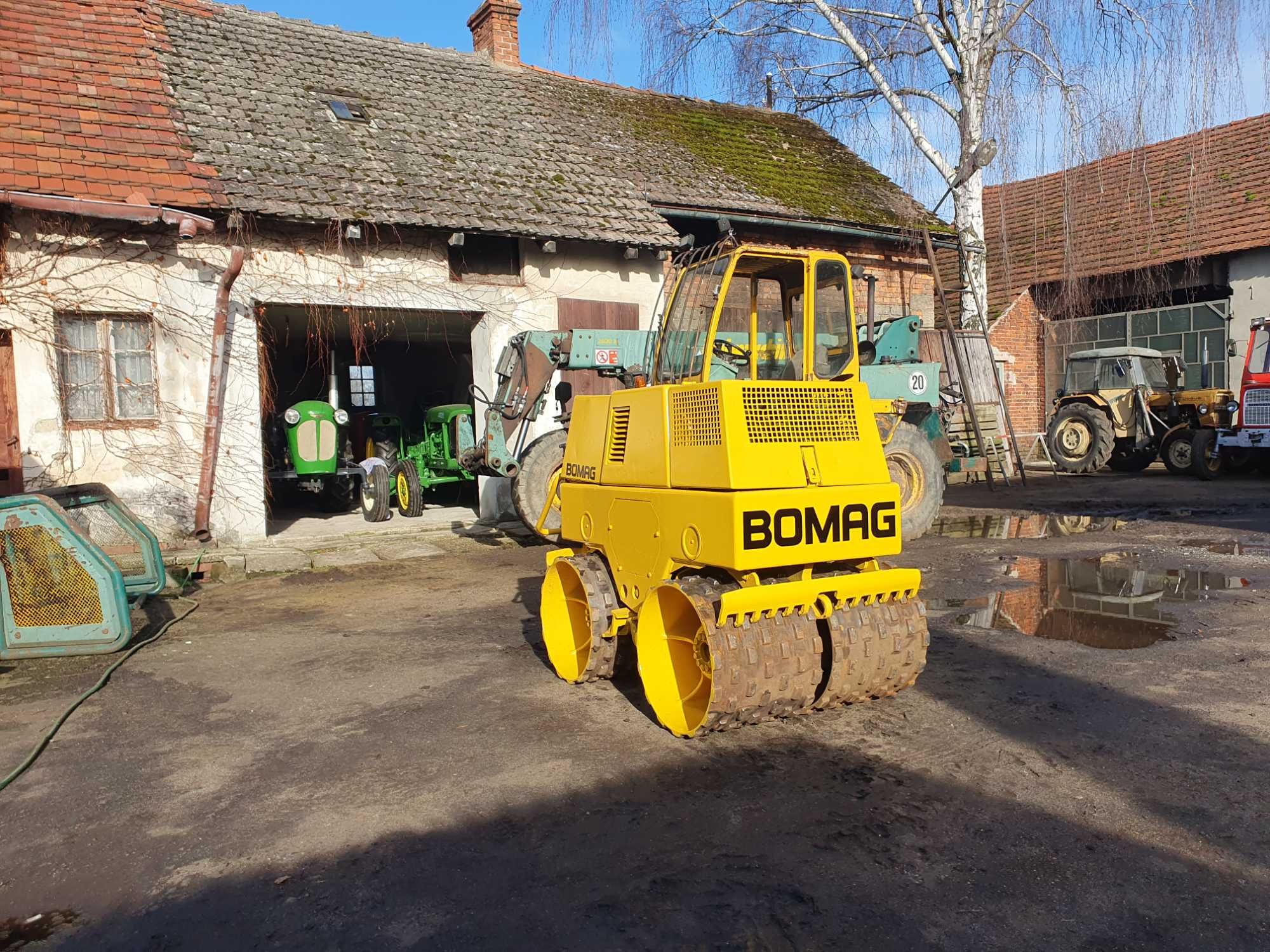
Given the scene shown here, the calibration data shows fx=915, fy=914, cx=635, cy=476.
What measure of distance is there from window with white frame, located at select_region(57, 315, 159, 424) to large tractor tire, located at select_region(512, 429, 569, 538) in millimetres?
4126

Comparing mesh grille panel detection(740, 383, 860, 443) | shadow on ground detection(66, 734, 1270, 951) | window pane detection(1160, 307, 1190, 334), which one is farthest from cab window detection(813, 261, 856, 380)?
window pane detection(1160, 307, 1190, 334)

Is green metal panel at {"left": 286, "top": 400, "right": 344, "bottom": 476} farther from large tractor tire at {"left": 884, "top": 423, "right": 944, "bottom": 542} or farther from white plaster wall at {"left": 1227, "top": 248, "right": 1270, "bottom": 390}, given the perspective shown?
white plaster wall at {"left": 1227, "top": 248, "right": 1270, "bottom": 390}

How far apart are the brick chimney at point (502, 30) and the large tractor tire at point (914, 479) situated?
33.9ft

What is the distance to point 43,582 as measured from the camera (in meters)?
5.84

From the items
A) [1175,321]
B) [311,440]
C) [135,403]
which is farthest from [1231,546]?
[1175,321]

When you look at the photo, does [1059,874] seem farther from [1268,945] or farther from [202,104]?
[202,104]

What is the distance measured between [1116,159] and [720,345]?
18.2 m

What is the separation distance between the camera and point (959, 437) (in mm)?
15289

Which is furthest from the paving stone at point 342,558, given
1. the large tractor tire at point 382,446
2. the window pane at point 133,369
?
the large tractor tire at point 382,446

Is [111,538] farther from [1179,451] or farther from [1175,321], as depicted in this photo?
[1175,321]

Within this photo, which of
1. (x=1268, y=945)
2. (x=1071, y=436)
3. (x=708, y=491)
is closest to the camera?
(x=1268, y=945)

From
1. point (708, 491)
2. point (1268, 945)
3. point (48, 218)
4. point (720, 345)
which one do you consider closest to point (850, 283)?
point (720, 345)

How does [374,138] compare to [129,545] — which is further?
[374,138]

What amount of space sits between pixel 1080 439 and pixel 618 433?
14.6 m
